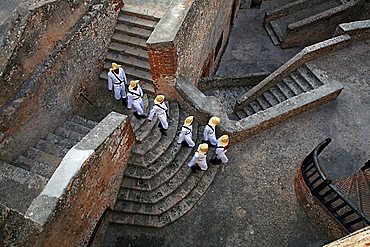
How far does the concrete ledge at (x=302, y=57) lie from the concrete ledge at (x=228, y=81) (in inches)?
51.4

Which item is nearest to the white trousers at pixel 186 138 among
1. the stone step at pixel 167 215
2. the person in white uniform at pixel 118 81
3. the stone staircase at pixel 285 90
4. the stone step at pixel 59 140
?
the stone step at pixel 167 215

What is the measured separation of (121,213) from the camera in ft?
28.3

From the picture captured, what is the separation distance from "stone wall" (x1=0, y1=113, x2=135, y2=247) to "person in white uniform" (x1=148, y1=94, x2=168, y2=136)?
87 centimetres

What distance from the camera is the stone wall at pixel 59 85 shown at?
739cm

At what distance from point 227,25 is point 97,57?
21.7 ft

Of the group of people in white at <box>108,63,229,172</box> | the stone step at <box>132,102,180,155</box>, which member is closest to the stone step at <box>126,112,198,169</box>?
the stone step at <box>132,102,180,155</box>

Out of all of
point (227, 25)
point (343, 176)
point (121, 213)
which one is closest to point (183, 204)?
point (121, 213)

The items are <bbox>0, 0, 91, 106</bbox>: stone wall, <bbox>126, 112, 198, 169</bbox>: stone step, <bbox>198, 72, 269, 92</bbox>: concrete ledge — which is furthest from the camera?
<bbox>198, 72, 269, 92</bbox>: concrete ledge

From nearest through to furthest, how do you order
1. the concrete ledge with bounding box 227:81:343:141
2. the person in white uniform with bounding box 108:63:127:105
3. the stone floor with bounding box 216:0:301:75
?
the person in white uniform with bounding box 108:63:127:105 < the concrete ledge with bounding box 227:81:343:141 < the stone floor with bounding box 216:0:301:75

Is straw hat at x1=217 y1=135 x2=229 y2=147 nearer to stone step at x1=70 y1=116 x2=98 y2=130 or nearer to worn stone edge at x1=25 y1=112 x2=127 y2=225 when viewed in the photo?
worn stone edge at x1=25 y1=112 x2=127 y2=225

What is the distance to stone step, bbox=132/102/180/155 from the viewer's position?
338 inches

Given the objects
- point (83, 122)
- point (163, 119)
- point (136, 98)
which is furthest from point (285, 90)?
point (83, 122)

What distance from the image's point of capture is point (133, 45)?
32.1ft

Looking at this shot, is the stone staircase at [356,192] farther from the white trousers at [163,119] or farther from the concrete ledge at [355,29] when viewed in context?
the concrete ledge at [355,29]
